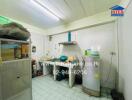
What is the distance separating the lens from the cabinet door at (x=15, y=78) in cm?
119

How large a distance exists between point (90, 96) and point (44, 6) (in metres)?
2.90

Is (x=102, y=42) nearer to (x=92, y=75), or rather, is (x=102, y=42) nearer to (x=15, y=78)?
(x=92, y=75)

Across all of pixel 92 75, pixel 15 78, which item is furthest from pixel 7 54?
pixel 92 75

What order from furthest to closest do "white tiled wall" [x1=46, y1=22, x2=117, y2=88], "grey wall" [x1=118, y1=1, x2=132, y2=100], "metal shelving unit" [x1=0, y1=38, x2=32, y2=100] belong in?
1. "white tiled wall" [x1=46, y1=22, x2=117, y2=88]
2. "grey wall" [x1=118, y1=1, x2=132, y2=100]
3. "metal shelving unit" [x1=0, y1=38, x2=32, y2=100]

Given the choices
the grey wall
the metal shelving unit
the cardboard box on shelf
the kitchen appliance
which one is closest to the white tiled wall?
the kitchen appliance

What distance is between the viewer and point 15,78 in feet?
4.33

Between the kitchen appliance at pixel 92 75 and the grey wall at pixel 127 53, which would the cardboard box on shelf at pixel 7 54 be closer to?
the kitchen appliance at pixel 92 75

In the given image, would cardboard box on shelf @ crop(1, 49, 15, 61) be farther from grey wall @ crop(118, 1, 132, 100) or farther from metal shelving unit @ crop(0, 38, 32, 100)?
grey wall @ crop(118, 1, 132, 100)

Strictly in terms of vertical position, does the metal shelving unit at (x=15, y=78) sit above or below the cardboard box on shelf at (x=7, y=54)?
below

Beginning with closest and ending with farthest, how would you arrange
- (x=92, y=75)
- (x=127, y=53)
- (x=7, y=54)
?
(x=7, y=54), (x=127, y=53), (x=92, y=75)

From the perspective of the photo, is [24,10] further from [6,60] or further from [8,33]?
[6,60]

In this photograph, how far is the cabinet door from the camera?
3.89 feet

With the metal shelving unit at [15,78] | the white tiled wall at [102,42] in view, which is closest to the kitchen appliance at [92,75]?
the white tiled wall at [102,42]

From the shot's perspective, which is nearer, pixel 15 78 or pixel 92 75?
pixel 15 78
